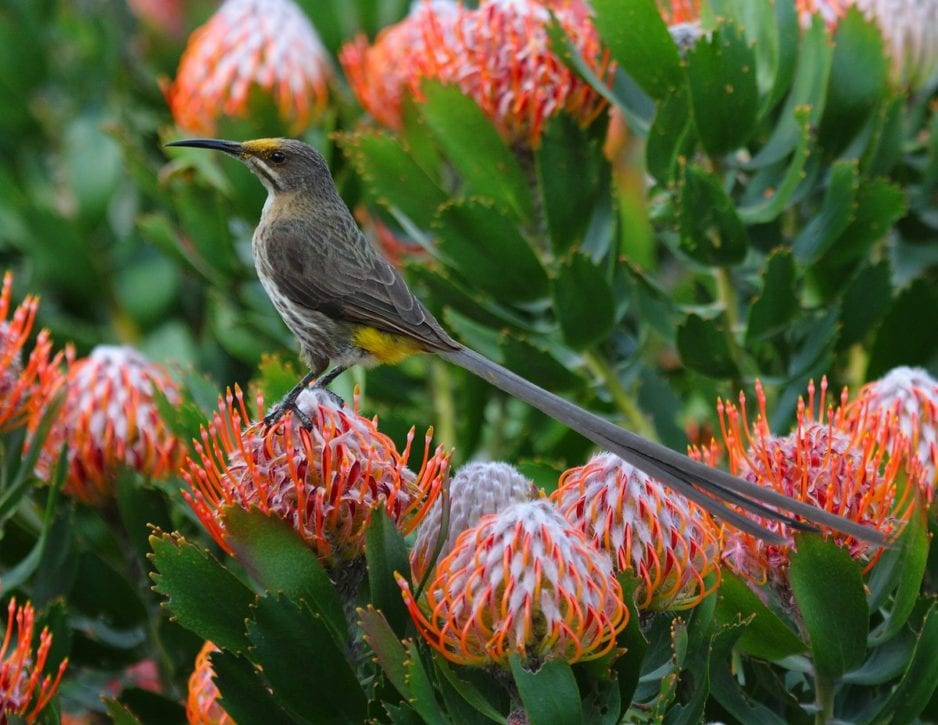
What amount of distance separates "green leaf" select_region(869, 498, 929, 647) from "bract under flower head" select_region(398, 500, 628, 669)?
499mm

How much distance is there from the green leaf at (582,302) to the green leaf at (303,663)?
112 cm

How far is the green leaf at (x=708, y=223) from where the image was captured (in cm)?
317

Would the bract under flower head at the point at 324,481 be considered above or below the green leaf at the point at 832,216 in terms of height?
below

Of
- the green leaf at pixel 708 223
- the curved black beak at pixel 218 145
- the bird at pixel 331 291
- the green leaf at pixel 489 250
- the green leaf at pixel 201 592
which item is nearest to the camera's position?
the green leaf at pixel 201 592

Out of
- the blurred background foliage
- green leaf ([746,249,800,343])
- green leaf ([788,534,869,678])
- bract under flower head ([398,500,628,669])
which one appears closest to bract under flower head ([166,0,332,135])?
the blurred background foliage

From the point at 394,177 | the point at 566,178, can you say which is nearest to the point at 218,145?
the point at 394,177

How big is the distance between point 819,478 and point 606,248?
1042 millimetres

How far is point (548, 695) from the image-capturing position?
2188 mm

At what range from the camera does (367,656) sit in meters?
2.56

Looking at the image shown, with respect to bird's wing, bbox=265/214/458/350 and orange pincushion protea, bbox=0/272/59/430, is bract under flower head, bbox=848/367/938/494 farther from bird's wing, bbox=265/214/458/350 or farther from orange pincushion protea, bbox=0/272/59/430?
orange pincushion protea, bbox=0/272/59/430

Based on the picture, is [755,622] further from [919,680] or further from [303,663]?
[303,663]

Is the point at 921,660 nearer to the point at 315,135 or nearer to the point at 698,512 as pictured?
the point at 698,512

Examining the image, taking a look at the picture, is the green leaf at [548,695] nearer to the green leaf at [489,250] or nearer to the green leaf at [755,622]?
the green leaf at [755,622]

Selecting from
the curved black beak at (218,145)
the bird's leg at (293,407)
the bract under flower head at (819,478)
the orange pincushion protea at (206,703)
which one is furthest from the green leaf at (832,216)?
the orange pincushion protea at (206,703)
